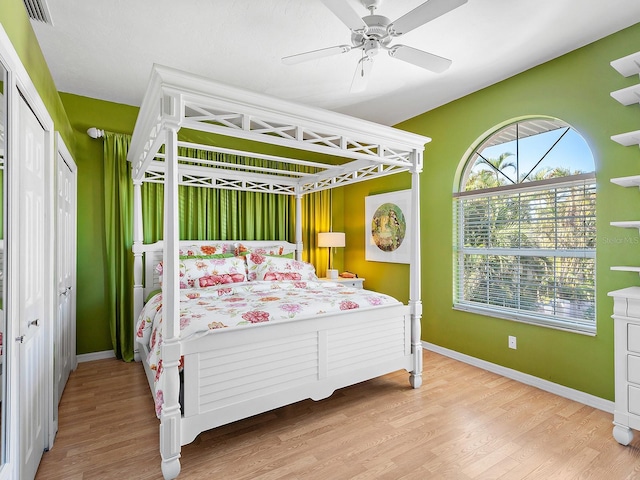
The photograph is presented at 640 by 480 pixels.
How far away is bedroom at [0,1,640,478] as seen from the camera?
249 cm

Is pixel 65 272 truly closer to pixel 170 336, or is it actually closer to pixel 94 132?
pixel 94 132

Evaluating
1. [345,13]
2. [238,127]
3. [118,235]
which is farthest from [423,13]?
[118,235]

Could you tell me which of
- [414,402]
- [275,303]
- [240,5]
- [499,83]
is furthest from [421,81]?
[414,402]

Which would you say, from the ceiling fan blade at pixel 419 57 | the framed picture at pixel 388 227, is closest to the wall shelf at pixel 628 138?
the ceiling fan blade at pixel 419 57

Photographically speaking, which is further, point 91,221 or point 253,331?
point 91,221

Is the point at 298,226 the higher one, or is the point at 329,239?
the point at 298,226

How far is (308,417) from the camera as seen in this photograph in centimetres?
245

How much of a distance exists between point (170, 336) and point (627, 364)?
2748 millimetres

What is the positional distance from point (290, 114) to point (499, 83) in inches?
87.8

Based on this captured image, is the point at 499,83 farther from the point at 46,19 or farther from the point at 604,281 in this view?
the point at 46,19

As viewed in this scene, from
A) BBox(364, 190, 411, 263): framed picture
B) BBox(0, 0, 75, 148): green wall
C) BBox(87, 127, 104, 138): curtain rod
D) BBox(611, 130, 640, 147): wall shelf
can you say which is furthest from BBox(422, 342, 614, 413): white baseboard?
BBox(87, 127, 104, 138): curtain rod

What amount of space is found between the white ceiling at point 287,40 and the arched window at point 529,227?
0.72 m

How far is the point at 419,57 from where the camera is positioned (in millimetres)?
2129

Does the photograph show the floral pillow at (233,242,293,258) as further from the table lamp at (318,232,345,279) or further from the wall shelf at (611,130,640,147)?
the wall shelf at (611,130,640,147)
